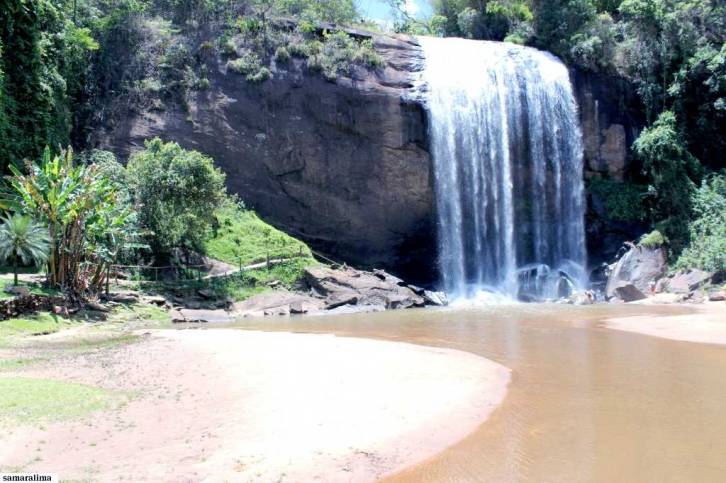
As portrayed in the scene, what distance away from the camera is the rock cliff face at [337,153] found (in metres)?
35.4

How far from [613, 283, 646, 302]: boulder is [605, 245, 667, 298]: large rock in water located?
78 cm

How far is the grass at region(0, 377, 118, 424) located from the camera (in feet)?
25.6

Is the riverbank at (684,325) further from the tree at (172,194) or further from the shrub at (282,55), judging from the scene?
the shrub at (282,55)

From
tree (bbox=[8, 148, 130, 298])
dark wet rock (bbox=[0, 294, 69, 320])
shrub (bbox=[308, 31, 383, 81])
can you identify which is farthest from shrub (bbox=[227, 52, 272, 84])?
dark wet rock (bbox=[0, 294, 69, 320])

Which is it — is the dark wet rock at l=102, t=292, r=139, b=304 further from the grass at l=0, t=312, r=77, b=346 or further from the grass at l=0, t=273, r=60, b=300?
the grass at l=0, t=312, r=77, b=346

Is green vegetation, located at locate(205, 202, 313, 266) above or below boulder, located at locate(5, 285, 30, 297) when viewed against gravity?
above

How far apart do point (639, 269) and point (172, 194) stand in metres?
23.0

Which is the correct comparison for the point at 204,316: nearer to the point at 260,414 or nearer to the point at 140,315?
the point at 140,315

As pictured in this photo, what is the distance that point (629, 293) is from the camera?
91.7ft

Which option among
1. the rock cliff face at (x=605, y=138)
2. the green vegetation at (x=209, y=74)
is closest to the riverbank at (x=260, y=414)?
the green vegetation at (x=209, y=74)

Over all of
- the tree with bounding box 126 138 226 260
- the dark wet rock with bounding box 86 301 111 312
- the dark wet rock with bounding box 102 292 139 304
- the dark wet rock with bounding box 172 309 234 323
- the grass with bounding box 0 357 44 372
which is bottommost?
the dark wet rock with bounding box 172 309 234 323

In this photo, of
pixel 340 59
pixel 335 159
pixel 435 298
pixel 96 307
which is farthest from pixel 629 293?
pixel 96 307

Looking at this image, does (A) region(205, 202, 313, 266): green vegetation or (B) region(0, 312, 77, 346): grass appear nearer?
(B) region(0, 312, 77, 346): grass

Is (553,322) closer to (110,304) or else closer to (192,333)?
(192,333)
